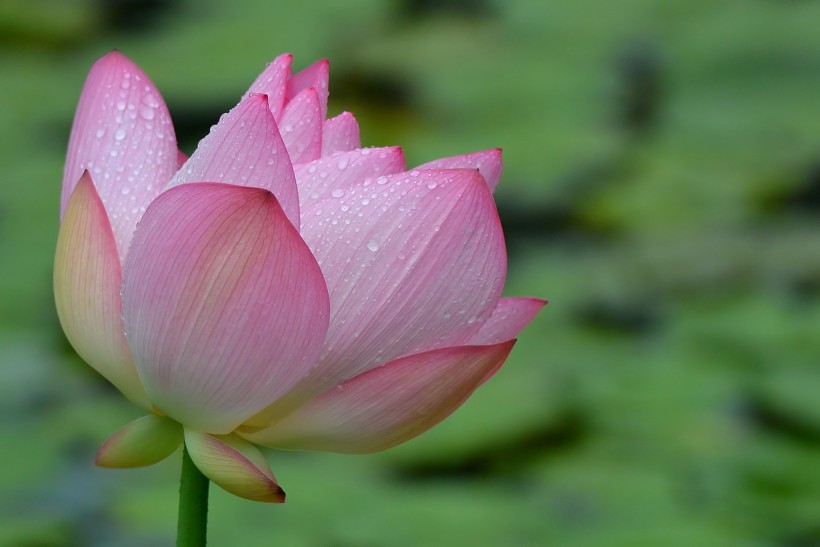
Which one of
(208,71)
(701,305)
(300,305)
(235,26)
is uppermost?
(235,26)

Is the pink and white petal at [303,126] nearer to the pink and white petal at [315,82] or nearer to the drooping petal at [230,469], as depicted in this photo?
the pink and white petal at [315,82]

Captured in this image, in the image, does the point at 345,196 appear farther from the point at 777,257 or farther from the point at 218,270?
the point at 777,257

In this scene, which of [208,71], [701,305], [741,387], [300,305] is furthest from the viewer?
[208,71]

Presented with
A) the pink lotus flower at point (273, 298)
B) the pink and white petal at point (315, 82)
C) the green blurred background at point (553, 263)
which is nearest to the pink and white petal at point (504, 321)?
the pink lotus flower at point (273, 298)

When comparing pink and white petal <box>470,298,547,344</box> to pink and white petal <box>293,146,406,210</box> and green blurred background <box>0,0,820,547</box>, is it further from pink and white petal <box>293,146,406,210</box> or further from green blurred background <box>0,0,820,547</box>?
green blurred background <box>0,0,820,547</box>

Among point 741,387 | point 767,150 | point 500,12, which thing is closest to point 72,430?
point 741,387

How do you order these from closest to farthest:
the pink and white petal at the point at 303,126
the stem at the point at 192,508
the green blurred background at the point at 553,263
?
1. the stem at the point at 192,508
2. the pink and white petal at the point at 303,126
3. the green blurred background at the point at 553,263

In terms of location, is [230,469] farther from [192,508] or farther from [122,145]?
[122,145]
